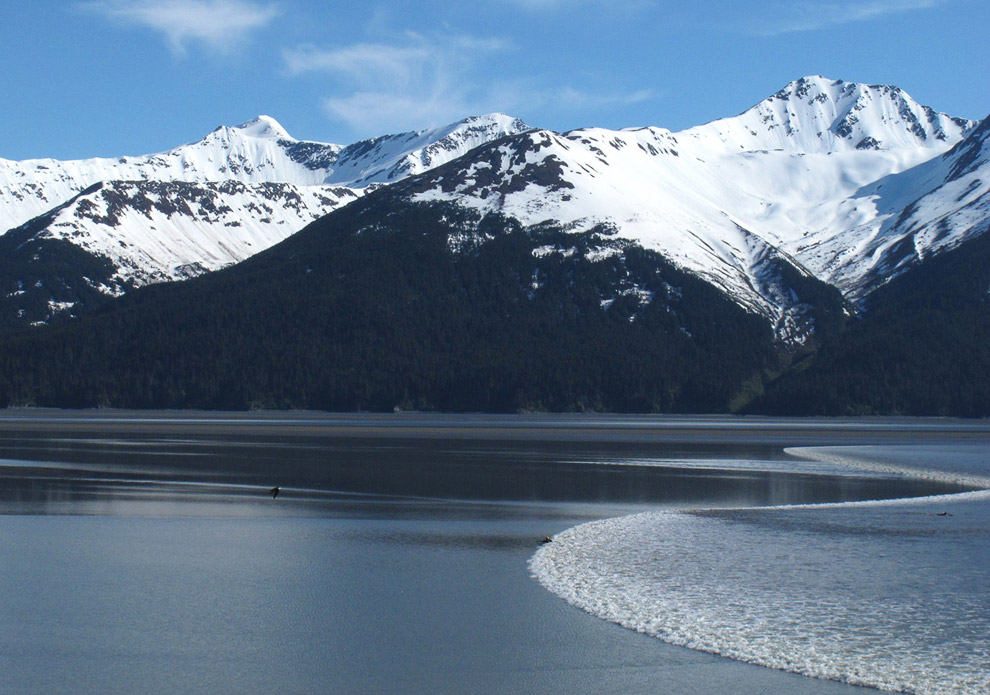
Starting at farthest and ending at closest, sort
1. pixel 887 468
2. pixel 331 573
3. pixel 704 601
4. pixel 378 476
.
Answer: pixel 887 468, pixel 378 476, pixel 331 573, pixel 704 601

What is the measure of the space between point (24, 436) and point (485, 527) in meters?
85.2

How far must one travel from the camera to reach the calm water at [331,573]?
84.5 ft

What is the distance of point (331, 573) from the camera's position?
36938mm

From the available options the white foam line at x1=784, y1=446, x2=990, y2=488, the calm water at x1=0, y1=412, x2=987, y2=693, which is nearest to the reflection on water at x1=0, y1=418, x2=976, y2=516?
the calm water at x1=0, y1=412, x2=987, y2=693

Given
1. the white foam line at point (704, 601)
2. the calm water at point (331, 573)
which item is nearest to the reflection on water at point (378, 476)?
the calm water at point (331, 573)

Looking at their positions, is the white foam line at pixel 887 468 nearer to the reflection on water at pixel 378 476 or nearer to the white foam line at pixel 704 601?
the reflection on water at pixel 378 476

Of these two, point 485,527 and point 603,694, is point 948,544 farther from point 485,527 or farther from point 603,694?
point 603,694

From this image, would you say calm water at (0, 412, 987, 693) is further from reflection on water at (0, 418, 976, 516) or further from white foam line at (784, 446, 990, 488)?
white foam line at (784, 446, 990, 488)

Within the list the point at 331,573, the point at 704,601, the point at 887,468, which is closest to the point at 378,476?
the point at 331,573

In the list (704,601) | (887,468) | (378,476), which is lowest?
(704,601)

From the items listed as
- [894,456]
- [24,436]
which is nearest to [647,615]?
[894,456]

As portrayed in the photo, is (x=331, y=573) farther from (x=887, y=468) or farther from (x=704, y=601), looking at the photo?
Answer: (x=887, y=468)

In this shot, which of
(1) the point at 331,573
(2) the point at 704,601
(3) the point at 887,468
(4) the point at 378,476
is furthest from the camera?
(3) the point at 887,468

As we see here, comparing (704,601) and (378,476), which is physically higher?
(378,476)
